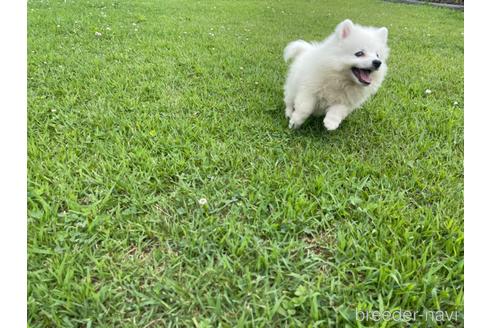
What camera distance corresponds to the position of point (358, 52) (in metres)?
2.06

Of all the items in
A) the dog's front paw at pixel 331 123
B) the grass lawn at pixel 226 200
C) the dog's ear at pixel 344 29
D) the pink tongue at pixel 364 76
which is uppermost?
the dog's ear at pixel 344 29

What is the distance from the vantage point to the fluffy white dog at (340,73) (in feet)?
6.80

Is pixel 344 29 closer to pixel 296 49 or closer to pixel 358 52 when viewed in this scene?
pixel 358 52

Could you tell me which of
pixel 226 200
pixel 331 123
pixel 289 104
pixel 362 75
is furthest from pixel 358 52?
pixel 226 200

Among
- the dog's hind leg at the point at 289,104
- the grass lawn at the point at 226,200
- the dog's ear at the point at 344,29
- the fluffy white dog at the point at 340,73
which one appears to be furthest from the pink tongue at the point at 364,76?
the dog's hind leg at the point at 289,104

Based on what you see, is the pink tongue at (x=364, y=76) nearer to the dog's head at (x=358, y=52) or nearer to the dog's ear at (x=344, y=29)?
the dog's head at (x=358, y=52)

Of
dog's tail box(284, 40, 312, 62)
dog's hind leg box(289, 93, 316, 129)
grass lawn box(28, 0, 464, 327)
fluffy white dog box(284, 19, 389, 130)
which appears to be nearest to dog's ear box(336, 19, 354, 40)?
fluffy white dog box(284, 19, 389, 130)

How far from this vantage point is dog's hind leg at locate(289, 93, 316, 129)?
224 centimetres

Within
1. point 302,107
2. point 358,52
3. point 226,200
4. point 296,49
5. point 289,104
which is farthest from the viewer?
point 296,49

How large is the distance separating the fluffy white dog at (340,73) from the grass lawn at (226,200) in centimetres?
16

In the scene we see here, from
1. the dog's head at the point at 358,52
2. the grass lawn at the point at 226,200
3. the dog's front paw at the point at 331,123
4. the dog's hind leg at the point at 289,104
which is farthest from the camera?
the dog's hind leg at the point at 289,104

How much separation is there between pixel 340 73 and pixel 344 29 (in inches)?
9.8

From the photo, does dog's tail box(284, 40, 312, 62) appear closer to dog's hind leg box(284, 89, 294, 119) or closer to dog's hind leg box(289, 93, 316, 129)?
dog's hind leg box(284, 89, 294, 119)

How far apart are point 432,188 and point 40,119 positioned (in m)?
2.28
